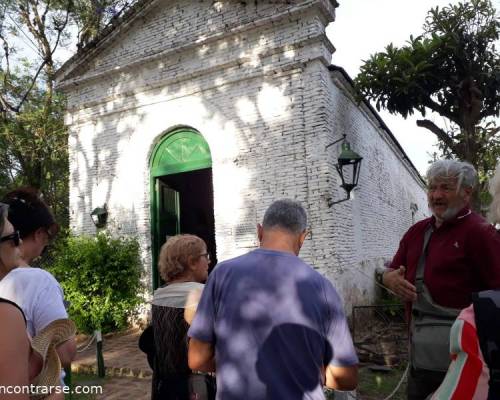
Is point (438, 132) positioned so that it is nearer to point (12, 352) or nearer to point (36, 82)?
point (12, 352)

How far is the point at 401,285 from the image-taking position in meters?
2.57

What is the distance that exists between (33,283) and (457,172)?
2606 millimetres

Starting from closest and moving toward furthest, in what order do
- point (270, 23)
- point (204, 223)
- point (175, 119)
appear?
point (270, 23)
point (175, 119)
point (204, 223)

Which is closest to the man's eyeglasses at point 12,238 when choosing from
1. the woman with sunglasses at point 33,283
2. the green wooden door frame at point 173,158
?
the woman with sunglasses at point 33,283

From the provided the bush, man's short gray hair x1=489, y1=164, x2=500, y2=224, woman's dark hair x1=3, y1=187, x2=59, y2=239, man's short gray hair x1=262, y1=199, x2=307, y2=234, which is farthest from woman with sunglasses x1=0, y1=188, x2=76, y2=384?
the bush

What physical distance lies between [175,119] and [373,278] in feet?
18.7

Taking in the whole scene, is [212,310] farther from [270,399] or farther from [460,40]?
[460,40]

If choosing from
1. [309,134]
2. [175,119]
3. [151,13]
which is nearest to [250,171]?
[309,134]

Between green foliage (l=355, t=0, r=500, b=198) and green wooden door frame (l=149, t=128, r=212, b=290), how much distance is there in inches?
148

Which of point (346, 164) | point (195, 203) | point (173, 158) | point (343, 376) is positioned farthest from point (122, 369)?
point (195, 203)

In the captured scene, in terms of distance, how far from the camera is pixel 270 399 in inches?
69.2

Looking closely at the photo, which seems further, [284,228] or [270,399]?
[284,228]

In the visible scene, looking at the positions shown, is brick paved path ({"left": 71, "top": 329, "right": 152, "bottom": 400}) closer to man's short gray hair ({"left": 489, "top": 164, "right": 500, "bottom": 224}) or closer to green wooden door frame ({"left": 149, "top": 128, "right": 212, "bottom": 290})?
green wooden door frame ({"left": 149, "top": 128, "right": 212, "bottom": 290})

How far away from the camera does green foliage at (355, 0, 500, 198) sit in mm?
6805
